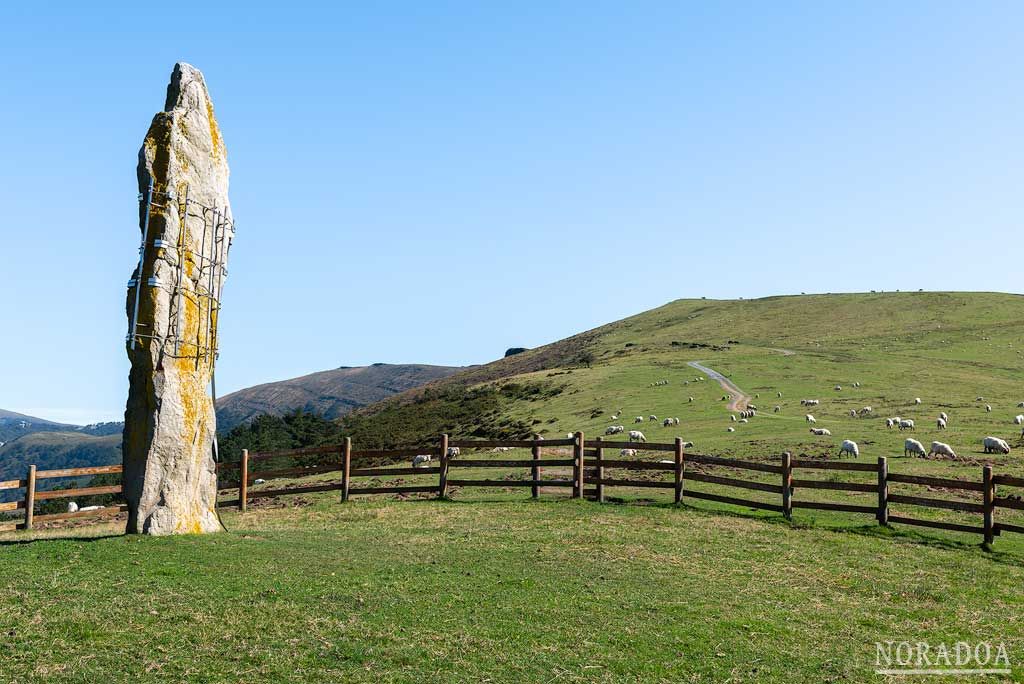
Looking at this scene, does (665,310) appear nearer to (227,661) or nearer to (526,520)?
(526,520)

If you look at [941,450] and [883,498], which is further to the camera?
[941,450]

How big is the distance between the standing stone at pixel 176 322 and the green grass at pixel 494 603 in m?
1.29

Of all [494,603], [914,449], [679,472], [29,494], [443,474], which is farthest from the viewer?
[914,449]

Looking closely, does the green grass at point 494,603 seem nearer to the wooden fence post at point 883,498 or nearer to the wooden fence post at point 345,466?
the wooden fence post at point 883,498

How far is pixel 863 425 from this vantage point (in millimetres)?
41375

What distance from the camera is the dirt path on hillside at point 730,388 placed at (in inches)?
1966

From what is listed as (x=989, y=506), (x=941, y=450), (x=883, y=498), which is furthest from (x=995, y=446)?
(x=989, y=506)

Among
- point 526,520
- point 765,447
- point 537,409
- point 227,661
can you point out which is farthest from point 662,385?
point 227,661

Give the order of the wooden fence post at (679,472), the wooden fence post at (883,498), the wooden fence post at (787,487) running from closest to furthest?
the wooden fence post at (883,498)
the wooden fence post at (787,487)
the wooden fence post at (679,472)

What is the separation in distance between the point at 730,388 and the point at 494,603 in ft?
158

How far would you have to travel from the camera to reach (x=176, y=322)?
18.1 metres

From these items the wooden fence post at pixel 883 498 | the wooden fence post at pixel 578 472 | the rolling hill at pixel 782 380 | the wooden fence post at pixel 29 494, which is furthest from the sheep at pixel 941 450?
the wooden fence post at pixel 29 494

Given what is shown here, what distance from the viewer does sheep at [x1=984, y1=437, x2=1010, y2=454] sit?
33219 millimetres

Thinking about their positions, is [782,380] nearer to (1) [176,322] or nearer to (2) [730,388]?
(2) [730,388]
